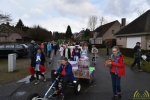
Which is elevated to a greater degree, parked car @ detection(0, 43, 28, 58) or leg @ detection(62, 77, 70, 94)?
parked car @ detection(0, 43, 28, 58)

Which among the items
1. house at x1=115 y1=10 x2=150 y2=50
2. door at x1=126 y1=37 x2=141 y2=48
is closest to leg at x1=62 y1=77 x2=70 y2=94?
house at x1=115 y1=10 x2=150 y2=50

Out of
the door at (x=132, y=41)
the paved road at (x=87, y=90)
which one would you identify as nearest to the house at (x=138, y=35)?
the door at (x=132, y=41)

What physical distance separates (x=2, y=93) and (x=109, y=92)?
4.09 metres

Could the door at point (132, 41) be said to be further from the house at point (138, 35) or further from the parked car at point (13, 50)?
the parked car at point (13, 50)

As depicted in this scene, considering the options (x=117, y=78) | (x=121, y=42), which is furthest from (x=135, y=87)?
(x=121, y=42)

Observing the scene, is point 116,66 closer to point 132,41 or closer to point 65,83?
point 65,83

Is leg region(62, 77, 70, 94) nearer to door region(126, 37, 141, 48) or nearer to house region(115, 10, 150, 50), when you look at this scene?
house region(115, 10, 150, 50)

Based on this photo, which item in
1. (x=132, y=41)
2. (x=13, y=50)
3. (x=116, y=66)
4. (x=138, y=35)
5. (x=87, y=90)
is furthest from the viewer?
(x=132, y=41)

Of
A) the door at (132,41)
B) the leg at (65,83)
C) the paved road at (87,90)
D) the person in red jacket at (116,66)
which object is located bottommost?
the paved road at (87,90)

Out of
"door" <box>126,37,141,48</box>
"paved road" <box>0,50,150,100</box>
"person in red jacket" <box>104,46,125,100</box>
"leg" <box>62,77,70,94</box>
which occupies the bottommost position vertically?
"paved road" <box>0,50,150,100</box>

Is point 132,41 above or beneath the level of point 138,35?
beneath

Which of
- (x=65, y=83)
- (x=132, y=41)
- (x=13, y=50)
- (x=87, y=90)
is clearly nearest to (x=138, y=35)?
(x=132, y=41)

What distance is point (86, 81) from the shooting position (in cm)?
747

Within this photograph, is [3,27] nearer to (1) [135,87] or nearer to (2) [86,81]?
(2) [86,81]
